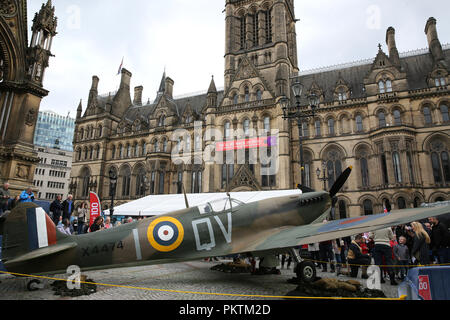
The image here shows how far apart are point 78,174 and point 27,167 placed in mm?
30917

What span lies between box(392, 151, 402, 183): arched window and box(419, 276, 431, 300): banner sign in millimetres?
26865

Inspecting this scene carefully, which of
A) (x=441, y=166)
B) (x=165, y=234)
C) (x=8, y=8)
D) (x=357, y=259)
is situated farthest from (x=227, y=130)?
(x=165, y=234)

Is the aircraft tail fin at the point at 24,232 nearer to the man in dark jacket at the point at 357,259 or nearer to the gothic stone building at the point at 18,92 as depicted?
the man in dark jacket at the point at 357,259

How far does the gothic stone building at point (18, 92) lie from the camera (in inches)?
645

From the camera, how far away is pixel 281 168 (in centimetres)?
2967

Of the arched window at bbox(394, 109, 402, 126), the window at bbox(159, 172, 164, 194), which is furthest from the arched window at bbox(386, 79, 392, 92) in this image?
the window at bbox(159, 172, 164, 194)

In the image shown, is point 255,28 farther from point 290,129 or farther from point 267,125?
point 290,129

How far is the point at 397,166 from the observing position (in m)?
26.7

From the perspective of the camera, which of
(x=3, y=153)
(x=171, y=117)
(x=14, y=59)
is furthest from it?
(x=171, y=117)

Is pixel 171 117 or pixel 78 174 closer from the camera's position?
pixel 171 117

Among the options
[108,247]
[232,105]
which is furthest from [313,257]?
[232,105]

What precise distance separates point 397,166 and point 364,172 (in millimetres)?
3299

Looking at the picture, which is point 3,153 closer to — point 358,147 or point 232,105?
point 232,105

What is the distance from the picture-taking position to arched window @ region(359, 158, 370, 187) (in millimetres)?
28750
